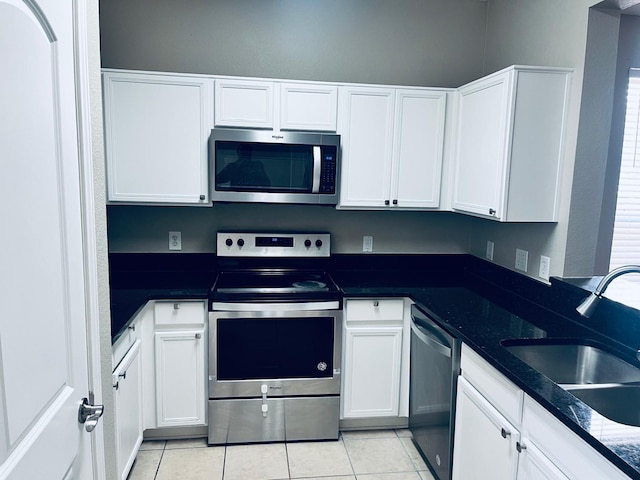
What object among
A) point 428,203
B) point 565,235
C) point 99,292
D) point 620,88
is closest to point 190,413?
point 99,292

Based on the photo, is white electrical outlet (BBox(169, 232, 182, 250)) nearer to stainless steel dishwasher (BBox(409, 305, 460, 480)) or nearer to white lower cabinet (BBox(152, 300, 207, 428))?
white lower cabinet (BBox(152, 300, 207, 428))

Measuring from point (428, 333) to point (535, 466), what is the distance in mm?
907

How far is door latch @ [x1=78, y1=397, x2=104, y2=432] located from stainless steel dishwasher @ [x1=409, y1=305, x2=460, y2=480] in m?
1.42

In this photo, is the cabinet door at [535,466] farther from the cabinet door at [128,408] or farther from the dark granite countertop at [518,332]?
the cabinet door at [128,408]

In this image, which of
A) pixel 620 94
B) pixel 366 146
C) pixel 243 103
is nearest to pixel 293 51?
pixel 243 103

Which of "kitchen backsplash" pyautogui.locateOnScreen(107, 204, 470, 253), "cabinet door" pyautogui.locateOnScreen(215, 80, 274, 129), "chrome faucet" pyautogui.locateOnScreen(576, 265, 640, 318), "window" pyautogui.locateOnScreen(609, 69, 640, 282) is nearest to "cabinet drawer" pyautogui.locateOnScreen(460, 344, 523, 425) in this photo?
"chrome faucet" pyautogui.locateOnScreen(576, 265, 640, 318)

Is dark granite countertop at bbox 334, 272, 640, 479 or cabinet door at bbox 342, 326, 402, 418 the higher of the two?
dark granite countertop at bbox 334, 272, 640, 479

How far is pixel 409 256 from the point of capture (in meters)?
3.15

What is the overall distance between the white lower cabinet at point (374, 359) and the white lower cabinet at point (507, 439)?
67 cm

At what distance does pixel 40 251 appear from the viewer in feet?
3.01

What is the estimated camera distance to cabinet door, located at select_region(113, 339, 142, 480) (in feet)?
6.46

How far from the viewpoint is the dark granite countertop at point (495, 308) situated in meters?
1.22

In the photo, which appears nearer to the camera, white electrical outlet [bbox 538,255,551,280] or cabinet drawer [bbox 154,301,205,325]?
white electrical outlet [bbox 538,255,551,280]

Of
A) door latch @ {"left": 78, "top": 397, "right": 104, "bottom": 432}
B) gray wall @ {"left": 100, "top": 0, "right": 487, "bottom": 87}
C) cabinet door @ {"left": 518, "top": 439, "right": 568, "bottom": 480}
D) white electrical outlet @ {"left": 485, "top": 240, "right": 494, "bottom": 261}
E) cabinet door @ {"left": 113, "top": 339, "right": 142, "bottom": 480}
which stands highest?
gray wall @ {"left": 100, "top": 0, "right": 487, "bottom": 87}
